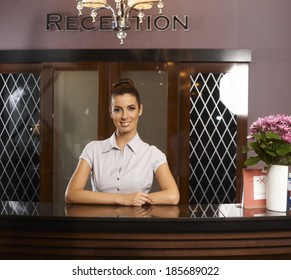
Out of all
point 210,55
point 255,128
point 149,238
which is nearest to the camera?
point 149,238

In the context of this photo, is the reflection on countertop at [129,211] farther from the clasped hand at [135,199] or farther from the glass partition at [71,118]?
the glass partition at [71,118]

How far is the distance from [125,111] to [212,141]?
90.9 inches

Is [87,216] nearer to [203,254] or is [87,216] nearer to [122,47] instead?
[203,254]

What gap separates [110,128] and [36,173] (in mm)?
936

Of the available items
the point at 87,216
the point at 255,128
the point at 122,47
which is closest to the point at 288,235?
the point at 255,128

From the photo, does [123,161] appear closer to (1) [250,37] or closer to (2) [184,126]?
(2) [184,126]

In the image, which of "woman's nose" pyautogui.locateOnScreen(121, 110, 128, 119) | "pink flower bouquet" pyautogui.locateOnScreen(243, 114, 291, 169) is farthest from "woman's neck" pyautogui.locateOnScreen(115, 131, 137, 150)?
"pink flower bouquet" pyautogui.locateOnScreen(243, 114, 291, 169)

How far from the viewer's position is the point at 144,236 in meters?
2.05

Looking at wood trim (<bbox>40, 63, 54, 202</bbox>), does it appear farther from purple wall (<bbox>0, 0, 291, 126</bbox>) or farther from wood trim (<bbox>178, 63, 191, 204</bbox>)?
wood trim (<bbox>178, 63, 191, 204</bbox>)

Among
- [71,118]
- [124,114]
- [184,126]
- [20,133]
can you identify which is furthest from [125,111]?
[20,133]

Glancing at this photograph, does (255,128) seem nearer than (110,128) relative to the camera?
Yes

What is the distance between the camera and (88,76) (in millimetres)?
4816

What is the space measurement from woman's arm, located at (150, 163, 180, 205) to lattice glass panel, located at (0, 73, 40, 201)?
2587 mm

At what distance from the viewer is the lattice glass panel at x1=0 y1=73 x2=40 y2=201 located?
4.91 m
